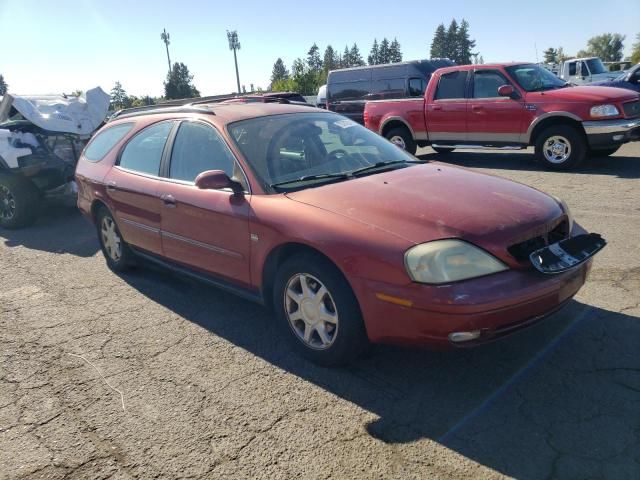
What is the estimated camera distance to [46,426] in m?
2.92

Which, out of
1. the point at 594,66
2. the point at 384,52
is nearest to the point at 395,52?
the point at 384,52

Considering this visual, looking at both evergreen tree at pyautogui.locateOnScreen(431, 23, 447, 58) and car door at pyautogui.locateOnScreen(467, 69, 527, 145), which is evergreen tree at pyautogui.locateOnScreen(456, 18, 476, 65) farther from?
car door at pyautogui.locateOnScreen(467, 69, 527, 145)

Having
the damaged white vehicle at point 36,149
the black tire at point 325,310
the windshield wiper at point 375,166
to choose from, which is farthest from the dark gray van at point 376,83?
the black tire at point 325,310

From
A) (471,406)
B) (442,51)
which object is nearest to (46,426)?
(471,406)

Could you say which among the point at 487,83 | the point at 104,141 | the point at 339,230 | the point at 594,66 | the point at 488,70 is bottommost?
the point at 339,230

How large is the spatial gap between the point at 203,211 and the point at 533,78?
7791 mm

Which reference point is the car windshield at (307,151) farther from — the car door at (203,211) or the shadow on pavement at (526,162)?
the shadow on pavement at (526,162)

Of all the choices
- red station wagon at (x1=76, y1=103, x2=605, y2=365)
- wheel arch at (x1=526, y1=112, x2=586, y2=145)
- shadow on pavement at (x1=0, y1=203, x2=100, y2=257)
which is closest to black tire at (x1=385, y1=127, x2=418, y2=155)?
wheel arch at (x1=526, y1=112, x2=586, y2=145)

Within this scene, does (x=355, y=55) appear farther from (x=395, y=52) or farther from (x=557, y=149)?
(x=557, y=149)

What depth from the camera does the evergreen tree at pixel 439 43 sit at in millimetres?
112000

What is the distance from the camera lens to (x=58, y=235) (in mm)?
7309

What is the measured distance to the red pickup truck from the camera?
8.52m

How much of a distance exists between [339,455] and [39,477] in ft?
4.69

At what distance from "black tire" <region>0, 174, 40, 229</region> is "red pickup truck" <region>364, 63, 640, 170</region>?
6865 millimetres
